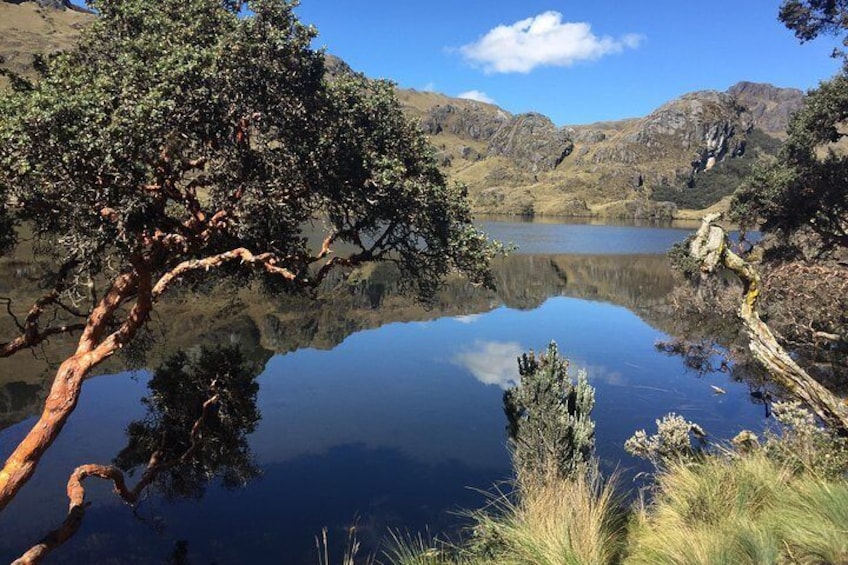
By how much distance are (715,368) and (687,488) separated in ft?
97.6

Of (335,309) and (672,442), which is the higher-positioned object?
(672,442)

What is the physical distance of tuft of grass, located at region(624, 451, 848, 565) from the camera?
6.20m

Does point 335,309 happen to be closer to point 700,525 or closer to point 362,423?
point 362,423

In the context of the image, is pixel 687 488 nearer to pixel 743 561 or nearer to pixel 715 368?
pixel 743 561

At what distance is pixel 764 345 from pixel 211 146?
12606mm

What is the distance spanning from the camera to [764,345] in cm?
1008

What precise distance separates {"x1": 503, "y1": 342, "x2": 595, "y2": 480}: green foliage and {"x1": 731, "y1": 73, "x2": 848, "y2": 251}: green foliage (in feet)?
67.1

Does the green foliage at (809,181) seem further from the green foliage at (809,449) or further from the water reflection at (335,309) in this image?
the green foliage at (809,449)

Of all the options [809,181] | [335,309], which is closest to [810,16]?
[809,181]

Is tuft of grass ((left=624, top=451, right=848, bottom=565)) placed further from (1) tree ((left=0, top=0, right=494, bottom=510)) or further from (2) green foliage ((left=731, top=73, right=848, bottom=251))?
(2) green foliage ((left=731, top=73, right=848, bottom=251))

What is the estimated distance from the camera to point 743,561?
6137 mm

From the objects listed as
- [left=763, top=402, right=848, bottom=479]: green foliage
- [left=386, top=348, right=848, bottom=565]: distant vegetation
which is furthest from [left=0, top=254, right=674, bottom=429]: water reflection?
[left=763, top=402, right=848, bottom=479]: green foliage

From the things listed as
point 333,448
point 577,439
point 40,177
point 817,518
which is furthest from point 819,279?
point 40,177

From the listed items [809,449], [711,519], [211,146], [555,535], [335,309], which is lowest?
[335,309]
